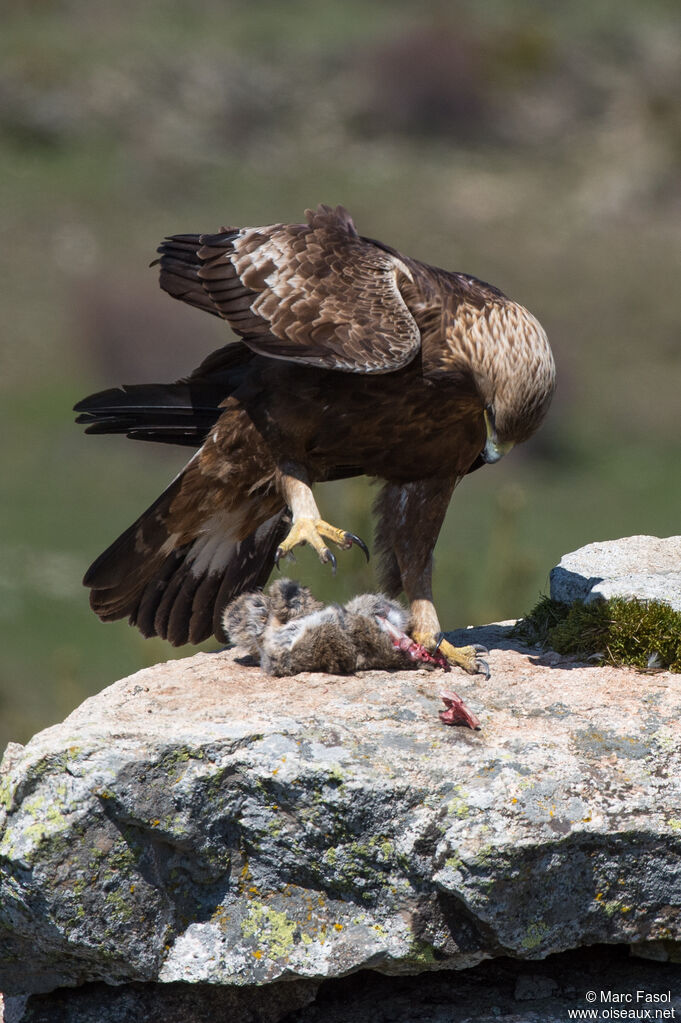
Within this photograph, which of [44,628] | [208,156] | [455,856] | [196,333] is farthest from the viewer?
[208,156]

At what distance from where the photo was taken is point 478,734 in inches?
188

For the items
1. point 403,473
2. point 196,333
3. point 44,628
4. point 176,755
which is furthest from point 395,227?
point 176,755

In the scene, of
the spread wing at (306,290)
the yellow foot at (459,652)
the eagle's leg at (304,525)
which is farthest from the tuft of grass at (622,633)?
the spread wing at (306,290)

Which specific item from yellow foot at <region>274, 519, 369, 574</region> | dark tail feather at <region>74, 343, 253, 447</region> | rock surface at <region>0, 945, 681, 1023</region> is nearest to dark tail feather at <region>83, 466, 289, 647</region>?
dark tail feather at <region>74, 343, 253, 447</region>

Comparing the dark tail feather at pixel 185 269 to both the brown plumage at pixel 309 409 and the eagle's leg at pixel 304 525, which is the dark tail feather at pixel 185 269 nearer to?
the brown plumage at pixel 309 409

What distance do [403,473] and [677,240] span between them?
21.8 metres

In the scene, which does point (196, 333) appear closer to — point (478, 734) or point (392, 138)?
point (392, 138)

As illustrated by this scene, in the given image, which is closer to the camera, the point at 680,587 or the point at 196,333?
the point at 680,587

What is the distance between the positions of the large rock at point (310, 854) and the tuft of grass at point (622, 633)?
0.94 meters

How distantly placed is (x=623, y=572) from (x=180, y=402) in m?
2.17

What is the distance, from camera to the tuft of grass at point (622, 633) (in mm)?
5547

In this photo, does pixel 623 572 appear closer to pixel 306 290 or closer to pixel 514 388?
pixel 514 388

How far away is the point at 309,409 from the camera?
5.79m

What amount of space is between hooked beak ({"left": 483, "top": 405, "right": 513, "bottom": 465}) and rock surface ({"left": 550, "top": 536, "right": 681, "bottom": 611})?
2.70 ft
